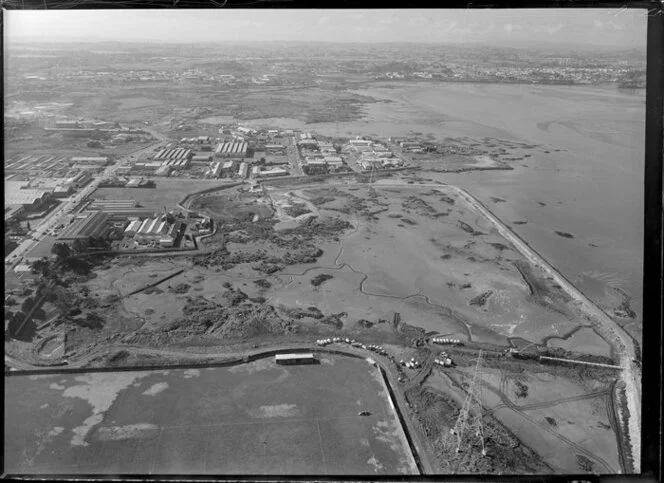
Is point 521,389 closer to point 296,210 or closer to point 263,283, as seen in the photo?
point 263,283

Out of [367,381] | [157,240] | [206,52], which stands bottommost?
[367,381]

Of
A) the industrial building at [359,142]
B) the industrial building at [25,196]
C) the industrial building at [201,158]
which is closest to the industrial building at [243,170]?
the industrial building at [201,158]

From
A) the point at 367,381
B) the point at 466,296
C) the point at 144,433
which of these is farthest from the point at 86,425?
the point at 466,296

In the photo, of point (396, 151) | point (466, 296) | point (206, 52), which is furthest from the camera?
point (206, 52)

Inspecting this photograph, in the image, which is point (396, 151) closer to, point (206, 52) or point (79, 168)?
point (79, 168)

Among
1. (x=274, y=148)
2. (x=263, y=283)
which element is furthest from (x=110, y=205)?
(x=274, y=148)

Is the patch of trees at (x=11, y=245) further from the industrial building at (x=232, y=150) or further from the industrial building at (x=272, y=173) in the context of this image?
the industrial building at (x=232, y=150)

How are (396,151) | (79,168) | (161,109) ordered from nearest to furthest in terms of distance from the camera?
(79,168) < (396,151) < (161,109)
